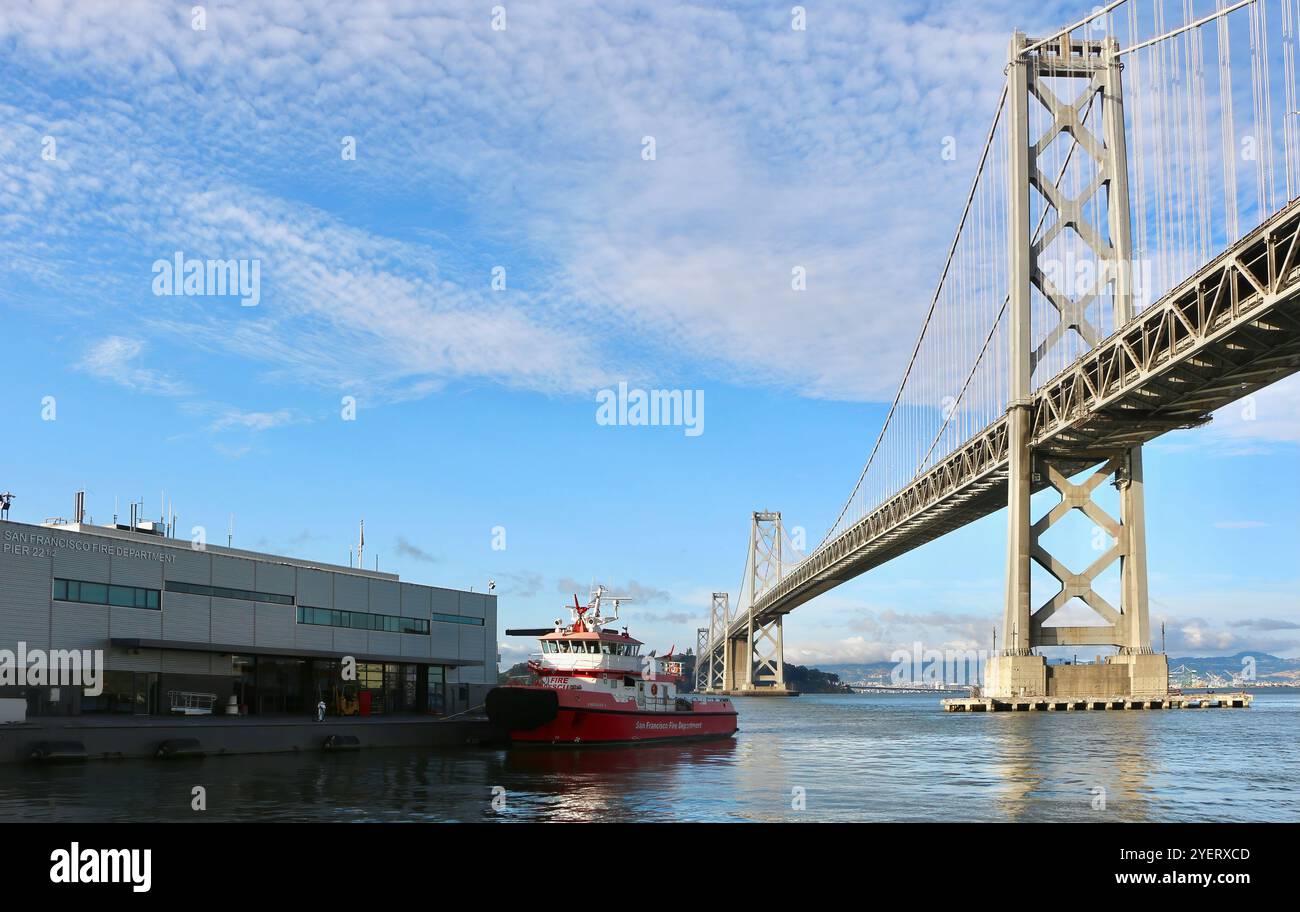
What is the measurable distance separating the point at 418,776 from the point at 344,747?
8691mm

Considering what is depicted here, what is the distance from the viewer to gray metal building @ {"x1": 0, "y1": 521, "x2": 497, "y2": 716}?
38688 mm

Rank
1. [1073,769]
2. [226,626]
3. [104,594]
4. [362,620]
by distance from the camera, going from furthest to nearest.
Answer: [362,620], [226,626], [104,594], [1073,769]

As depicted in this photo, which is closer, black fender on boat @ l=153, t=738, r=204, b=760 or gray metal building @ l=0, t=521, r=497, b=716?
black fender on boat @ l=153, t=738, r=204, b=760

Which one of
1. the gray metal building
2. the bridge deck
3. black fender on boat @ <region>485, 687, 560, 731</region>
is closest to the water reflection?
black fender on boat @ <region>485, 687, 560, 731</region>

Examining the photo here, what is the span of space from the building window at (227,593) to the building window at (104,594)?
0.86m

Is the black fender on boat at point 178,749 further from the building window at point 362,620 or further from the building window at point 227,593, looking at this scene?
the building window at point 362,620

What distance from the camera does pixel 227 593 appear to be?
44.8 m

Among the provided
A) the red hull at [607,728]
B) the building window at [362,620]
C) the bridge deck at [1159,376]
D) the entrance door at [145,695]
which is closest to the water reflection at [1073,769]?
the red hull at [607,728]

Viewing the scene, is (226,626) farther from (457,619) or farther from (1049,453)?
(1049,453)

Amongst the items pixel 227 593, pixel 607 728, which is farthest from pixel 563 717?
pixel 227 593

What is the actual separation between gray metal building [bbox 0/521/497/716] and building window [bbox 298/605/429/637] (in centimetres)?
7

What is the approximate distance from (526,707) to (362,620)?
11.7 m

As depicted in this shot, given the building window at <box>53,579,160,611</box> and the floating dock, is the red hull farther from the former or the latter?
the floating dock
